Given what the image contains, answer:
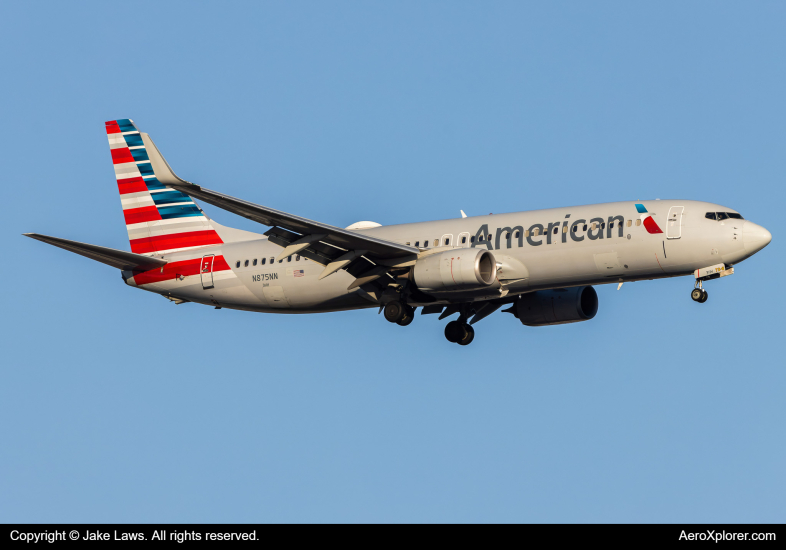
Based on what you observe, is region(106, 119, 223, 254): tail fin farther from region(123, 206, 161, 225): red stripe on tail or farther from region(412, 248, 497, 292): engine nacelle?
region(412, 248, 497, 292): engine nacelle

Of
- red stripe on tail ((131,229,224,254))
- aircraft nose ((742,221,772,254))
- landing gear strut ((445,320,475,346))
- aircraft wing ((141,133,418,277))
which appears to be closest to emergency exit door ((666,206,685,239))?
aircraft nose ((742,221,772,254))

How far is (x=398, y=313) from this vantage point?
39.2 metres

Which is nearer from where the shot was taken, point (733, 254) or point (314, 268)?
point (733, 254)

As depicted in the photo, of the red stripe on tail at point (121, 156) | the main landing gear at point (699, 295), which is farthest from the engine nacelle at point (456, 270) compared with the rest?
the red stripe on tail at point (121, 156)

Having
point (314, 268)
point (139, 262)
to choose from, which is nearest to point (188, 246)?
point (139, 262)

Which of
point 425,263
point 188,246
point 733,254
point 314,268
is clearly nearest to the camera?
point 733,254

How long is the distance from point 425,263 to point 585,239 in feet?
19.2

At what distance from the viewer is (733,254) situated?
34938 mm

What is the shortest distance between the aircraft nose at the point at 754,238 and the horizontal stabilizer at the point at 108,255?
23.4 m

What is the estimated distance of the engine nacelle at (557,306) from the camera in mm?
41281

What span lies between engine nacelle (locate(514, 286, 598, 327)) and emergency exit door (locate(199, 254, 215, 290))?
1296cm

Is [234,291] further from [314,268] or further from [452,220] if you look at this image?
[452,220]

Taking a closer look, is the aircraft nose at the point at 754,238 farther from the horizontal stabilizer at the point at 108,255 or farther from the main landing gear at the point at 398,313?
the horizontal stabilizer at the point at 108,255

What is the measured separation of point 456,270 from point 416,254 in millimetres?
2097
